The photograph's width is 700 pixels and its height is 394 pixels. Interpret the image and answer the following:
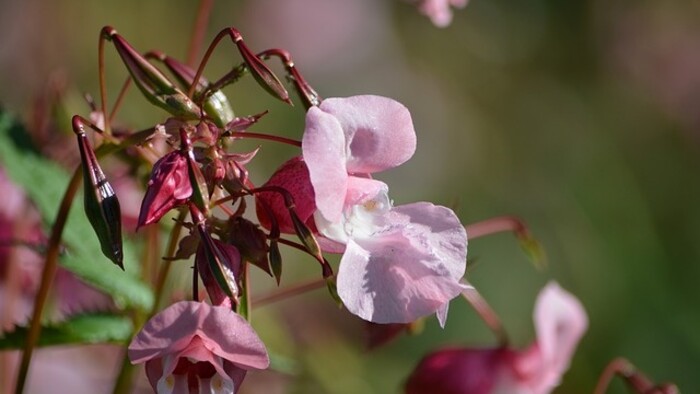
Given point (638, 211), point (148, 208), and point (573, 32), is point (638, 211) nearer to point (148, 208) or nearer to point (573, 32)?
point (573, 32)

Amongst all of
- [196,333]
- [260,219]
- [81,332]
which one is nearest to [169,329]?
[196,333]

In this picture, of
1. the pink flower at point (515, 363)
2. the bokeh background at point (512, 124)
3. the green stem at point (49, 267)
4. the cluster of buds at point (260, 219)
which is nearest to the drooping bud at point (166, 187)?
the cluster of buds at point (260, 219)

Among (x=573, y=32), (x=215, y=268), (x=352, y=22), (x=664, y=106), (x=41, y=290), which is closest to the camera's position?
(x=215, y=268)

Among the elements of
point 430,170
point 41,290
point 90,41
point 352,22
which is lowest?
point 430,170

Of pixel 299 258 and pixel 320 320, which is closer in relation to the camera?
pixel 320 320

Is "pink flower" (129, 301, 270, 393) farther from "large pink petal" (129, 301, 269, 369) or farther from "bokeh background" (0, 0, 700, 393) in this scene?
"bokeh background" (0, 0, 700, 393)

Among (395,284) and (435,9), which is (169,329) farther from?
(435,9)

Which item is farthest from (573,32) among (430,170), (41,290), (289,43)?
(41,290)
